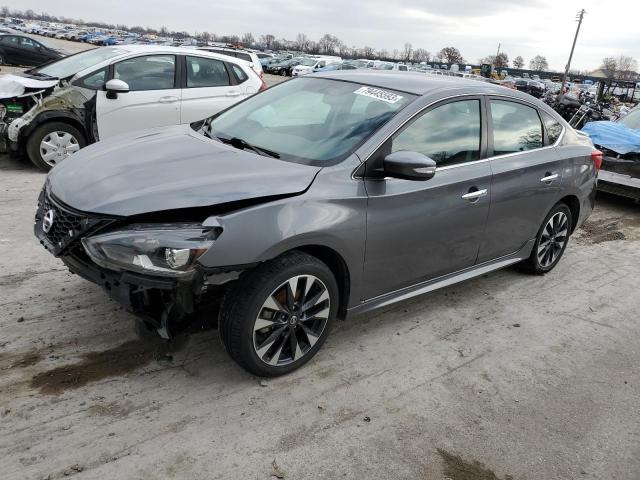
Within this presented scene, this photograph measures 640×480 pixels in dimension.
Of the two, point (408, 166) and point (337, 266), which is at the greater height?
point (408, 166)

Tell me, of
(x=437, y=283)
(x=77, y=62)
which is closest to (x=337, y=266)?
(x=437, y=283)

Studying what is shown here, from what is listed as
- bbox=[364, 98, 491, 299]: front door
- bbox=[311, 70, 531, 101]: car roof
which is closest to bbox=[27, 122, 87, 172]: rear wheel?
bbox=[311, 70, 531, 101]: car roof

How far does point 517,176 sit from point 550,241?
110cm

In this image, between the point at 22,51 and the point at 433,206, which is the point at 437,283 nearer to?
the point at 433,206

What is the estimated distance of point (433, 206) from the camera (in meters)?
3.53

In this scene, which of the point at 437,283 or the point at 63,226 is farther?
the point at 437,283

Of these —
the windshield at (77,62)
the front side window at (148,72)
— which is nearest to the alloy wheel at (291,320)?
the front side window at (148,72)

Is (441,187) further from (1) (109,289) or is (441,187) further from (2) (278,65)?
(2) (278,65)

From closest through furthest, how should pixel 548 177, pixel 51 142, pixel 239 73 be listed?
1. pixel 548 177
2. pixel 51 142
3. pixel 239 73

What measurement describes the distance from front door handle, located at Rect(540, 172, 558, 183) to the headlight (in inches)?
118

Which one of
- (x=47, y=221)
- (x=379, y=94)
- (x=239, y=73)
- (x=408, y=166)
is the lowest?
(x=47, y=221)

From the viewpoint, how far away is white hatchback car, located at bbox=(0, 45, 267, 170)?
6.86m

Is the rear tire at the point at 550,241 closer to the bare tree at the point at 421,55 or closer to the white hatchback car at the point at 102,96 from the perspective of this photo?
the white hatchback car at the point at 102,96

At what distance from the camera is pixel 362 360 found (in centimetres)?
345
